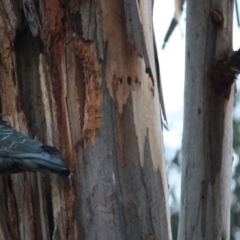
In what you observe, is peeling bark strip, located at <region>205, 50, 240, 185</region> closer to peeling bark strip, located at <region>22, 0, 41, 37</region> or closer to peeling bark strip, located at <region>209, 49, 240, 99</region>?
peeling bark strip, located at <region>209, 49, 240, 99</region>

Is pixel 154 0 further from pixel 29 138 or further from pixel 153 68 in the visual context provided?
pixel 29 138

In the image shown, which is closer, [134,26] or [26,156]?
[26,156]

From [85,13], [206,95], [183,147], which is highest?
[85,13]

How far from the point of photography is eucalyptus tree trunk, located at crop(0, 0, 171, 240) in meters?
1.92

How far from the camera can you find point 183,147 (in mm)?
2059

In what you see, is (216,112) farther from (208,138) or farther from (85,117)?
(85,117)

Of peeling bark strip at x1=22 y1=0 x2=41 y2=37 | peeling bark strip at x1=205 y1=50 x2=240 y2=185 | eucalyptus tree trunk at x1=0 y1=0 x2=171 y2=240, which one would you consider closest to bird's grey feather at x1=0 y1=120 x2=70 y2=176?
eucalyptus tree trunk at x1=0 y1=0 x2=171 y2=240

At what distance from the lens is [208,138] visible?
201cm

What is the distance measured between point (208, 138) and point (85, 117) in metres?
0.31

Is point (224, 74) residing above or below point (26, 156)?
above

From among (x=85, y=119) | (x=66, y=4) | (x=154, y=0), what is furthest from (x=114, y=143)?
(x=154, y=0)

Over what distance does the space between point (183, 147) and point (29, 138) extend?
1.33 ft

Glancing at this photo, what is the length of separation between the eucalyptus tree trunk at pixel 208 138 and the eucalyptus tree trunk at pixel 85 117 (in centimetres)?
7

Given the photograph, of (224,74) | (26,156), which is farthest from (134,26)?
(26,156)
